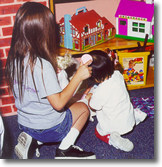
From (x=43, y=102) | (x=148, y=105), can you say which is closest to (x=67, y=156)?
(x=43, y=102)

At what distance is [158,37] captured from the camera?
1454mm

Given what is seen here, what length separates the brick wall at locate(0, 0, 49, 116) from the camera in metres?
1.43

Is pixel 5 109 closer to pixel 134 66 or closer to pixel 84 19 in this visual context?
Result: pixel 84 19

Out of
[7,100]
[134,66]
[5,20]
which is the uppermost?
[5,20]

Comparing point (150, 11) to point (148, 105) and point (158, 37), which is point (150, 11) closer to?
point (158, 37)

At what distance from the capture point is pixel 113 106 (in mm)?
1459

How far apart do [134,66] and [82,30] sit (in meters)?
0.48

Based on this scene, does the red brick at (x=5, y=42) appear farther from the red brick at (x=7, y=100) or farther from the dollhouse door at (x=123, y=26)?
the dollhouse door at (x=123, y=26)

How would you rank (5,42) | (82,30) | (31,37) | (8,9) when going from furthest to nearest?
(82,30)
(5,42)
(8,9)
(31,37)

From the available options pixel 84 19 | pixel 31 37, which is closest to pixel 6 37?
pixel 31 37

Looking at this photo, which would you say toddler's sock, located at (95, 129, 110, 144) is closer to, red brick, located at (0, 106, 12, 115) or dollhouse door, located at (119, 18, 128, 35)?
red brick, located at (0, 106, 12, 115)

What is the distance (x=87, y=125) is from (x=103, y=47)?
1.68 feet

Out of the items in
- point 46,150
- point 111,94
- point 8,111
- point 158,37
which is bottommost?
point 46,150

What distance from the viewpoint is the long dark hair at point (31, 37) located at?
1.18 meters
